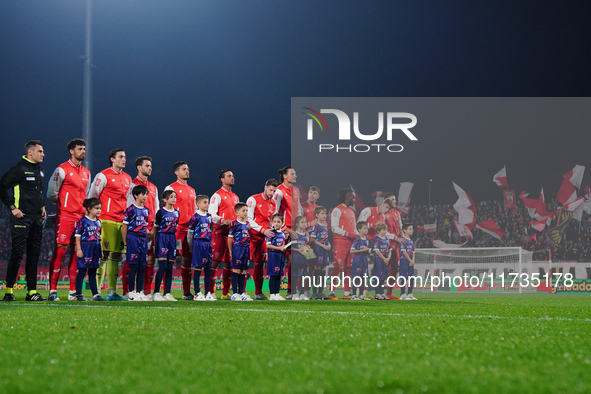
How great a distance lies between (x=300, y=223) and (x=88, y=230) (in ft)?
11.6

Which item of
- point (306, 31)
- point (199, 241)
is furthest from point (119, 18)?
point (199, 241)

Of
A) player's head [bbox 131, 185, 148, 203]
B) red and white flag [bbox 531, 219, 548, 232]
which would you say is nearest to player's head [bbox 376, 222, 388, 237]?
player's head [bbox 131, 185, 148, 203]

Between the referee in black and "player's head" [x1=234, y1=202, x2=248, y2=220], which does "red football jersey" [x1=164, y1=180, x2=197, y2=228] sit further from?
the referee in black

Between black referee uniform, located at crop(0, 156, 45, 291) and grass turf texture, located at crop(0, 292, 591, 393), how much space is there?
3480 millimetres

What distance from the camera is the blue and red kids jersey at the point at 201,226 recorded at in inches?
346

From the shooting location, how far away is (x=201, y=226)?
28.8 feet

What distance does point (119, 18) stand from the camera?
82.7ft

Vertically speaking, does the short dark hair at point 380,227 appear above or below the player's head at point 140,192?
below

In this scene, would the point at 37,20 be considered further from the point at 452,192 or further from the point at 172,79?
the point at 452,192

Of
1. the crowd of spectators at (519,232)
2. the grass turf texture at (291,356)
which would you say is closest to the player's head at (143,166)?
the grass turf texture at (291,356)

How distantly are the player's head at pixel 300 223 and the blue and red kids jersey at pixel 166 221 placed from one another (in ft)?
7.65

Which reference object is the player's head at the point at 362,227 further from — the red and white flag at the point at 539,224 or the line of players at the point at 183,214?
the red and white flag at the point at 539,224

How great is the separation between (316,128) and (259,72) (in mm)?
18474

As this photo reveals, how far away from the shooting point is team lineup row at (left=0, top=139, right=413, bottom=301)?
7.82m
